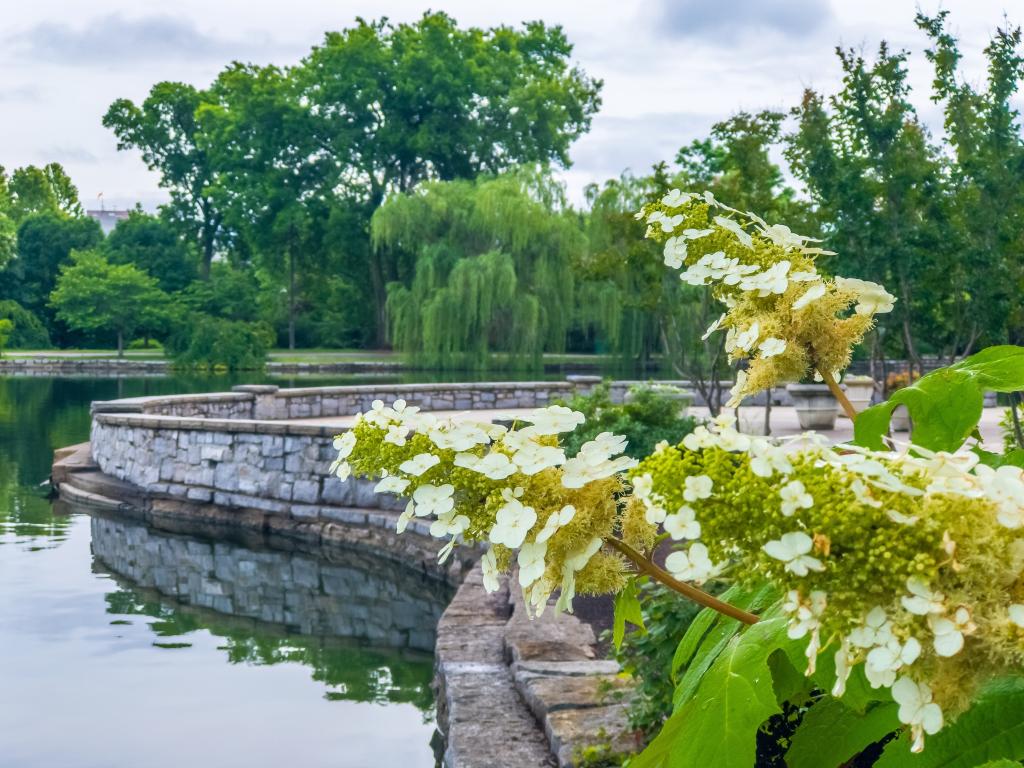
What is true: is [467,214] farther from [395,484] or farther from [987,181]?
[395,484]

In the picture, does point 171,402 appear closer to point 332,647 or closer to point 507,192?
point 332,647

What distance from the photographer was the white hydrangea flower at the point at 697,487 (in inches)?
35.5

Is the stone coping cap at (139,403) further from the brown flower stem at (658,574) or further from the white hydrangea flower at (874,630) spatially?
the white hydrangea flower at (874,630)

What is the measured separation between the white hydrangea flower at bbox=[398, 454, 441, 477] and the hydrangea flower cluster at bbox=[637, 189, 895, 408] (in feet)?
1.93

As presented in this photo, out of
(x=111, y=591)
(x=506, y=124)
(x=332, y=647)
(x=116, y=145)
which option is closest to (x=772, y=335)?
(x=332, y=647)

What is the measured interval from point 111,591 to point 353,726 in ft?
13.7

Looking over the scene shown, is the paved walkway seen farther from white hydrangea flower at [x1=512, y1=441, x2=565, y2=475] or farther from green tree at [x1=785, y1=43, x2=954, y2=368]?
white hydrangea flower at [x1=512, y1=441, x2=565, y2=475]

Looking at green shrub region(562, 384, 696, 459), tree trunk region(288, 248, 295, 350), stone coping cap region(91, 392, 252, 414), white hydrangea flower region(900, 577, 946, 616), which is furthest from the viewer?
tree trunk region(288, 248, 295, 350)

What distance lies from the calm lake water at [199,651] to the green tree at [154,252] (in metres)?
34.8

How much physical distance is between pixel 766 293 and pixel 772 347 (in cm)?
8

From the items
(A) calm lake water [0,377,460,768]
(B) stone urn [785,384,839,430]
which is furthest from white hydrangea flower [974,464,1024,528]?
(B) stone urn [785,384,839,430]

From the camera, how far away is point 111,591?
10.3 meters

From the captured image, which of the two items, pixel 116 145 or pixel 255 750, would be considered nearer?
pixel 255 750

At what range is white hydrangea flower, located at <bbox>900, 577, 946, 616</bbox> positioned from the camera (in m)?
0.85
